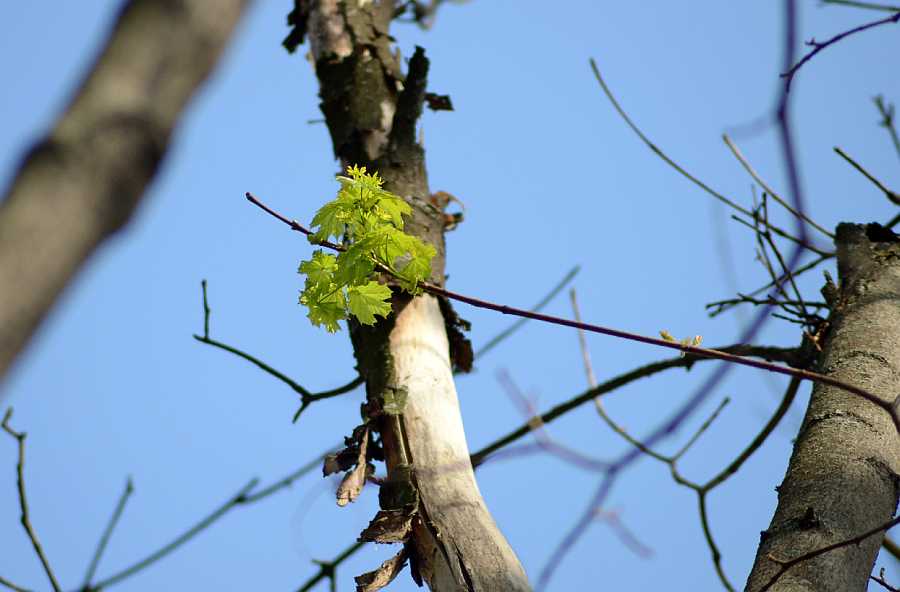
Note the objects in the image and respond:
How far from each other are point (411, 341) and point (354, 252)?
395 mm

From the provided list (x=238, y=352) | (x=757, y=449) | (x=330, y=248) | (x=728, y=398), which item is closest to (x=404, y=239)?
(x=330, y=248)

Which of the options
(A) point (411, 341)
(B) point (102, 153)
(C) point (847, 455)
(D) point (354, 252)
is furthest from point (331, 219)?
(B) point (102, 153)

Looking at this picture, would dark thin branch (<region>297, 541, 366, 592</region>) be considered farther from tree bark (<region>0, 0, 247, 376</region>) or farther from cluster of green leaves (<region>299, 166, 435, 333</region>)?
tree bark (<region>0, 0, 247, 376</region>)

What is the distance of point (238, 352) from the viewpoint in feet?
7.25

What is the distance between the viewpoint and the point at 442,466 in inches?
68.1

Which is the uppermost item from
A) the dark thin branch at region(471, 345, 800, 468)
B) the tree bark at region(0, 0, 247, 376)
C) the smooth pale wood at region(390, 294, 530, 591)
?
the dark thin branch at region(471, 345, 800, 468)

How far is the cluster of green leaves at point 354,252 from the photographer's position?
63.2 inches

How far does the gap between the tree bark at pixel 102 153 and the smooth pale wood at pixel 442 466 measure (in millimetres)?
1132

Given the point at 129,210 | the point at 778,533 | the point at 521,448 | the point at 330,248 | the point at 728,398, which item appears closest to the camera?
the point at 129,210

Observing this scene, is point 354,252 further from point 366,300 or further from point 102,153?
point 102,153

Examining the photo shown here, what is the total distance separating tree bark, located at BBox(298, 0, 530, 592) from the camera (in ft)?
5.21

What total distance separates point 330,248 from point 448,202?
758 millimetres

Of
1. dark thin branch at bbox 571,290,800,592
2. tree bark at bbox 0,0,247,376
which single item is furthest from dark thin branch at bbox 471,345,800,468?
tree bark at bbox 0,0,247,376

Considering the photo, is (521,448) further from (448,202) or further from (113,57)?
(113,57)
